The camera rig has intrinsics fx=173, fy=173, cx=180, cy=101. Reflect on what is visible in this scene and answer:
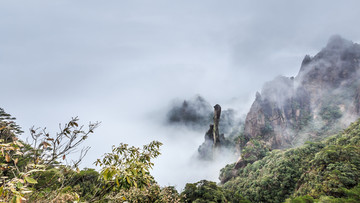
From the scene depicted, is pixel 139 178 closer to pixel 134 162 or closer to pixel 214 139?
pixel 134 162

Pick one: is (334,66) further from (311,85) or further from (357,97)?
(357,97)

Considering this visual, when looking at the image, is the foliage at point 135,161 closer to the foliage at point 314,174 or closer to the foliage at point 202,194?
the foliage at point 202,194

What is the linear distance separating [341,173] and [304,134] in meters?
71.0

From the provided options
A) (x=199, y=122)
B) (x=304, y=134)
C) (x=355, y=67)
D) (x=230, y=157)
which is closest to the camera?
(x=304, y=134)

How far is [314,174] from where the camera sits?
24812 millimetres

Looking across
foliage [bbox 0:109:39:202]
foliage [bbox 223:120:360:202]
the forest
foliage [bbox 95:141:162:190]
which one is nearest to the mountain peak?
foliage [bbox 223:120:360:202]

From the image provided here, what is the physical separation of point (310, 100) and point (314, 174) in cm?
8936

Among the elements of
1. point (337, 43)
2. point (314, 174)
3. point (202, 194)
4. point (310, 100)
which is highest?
A: point (337, 43)

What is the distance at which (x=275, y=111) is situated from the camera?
86.6m

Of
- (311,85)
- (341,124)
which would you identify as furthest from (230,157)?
(311,85)

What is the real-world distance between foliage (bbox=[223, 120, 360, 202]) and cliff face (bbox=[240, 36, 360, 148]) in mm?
36874

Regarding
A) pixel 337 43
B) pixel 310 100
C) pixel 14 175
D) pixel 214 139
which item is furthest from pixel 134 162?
pixel 337 43

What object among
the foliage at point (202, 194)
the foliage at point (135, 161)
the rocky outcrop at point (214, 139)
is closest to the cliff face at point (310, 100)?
the rocky outcrop at point (214, 139)

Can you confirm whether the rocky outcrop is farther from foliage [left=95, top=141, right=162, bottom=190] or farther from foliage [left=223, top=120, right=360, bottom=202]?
foliage [left=95, top=141, right=162, bottom=190]
